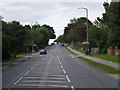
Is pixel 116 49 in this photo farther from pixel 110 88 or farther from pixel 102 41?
pixel 110 88

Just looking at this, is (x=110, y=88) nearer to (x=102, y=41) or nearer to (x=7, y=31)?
(x=7, y=31)

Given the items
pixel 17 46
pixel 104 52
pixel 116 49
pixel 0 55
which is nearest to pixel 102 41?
pixel 104 52

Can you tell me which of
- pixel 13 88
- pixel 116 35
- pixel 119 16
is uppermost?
pixel 119 16

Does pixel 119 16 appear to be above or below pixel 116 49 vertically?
above

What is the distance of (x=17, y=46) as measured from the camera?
51.5 m

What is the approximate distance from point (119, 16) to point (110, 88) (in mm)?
12568

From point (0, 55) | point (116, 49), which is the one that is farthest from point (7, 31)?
point (116, 49)

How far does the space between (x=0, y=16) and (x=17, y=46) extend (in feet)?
42.4

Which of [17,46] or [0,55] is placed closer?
[0,55]

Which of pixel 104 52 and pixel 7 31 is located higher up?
pixel 7 31

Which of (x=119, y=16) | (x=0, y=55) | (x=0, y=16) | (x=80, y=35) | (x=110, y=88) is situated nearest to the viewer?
(x=110, y=88)

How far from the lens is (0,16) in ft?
130

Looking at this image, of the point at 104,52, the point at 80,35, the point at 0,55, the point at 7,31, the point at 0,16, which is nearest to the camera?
the point at 0,16

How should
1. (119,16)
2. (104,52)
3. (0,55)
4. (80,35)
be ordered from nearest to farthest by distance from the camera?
(119,16)
(0,55)
(104,52)
(80,35)
